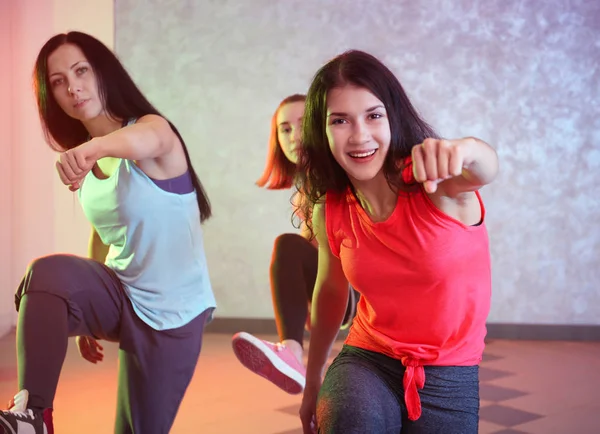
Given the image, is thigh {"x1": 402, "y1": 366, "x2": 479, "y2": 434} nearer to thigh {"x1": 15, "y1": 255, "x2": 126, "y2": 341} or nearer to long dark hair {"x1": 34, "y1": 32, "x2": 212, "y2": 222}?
thigh {"x1": 15, "y1": 255, "x2": 126, "y2": 341}

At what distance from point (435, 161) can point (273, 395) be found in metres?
2.20

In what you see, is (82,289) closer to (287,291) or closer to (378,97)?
(378,97)

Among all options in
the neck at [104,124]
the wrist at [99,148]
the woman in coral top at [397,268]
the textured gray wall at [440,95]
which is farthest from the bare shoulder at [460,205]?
the textured gray wall at [440,95]

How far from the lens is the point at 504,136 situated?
4480mm

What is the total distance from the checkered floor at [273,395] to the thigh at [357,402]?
1215mm

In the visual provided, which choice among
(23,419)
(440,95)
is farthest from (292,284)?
(440,95)

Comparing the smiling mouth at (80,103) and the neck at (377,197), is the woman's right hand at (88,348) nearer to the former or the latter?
the smiling mouth at (80,103)

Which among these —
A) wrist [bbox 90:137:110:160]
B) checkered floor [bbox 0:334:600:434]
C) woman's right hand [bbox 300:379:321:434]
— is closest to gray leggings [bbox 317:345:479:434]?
woman's right hand [bbox 300:379:321:434]

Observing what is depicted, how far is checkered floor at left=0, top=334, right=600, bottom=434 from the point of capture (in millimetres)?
2775

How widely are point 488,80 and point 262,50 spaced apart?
4.39 feet

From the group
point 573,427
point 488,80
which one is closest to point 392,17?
point 488,80

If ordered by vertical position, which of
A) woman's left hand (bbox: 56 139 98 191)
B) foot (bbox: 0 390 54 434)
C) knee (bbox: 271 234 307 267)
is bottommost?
foot (bbox: 0 390 54 434)

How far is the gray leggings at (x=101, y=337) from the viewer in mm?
1665

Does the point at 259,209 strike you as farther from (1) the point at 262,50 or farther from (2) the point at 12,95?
(2) the point at 12,95
